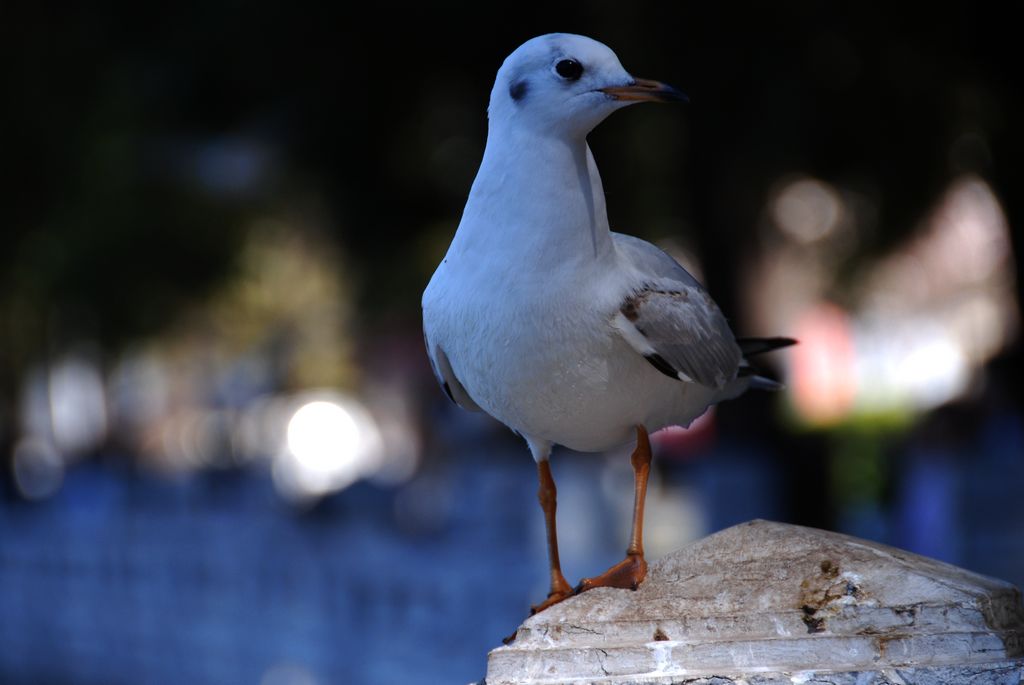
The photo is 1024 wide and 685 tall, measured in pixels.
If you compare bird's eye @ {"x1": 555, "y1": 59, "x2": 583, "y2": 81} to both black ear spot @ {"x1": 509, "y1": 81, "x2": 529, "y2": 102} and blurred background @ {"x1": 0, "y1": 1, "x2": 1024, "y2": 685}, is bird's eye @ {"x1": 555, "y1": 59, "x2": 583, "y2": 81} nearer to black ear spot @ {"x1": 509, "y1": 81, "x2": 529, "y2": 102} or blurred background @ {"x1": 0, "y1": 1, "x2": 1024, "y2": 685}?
black ear spot @ {"x1": 509, "y1": 81, "x2": 529, "y2": 102}

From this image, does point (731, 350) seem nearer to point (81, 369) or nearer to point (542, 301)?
point (542, 301)

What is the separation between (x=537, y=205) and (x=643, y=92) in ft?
1.17

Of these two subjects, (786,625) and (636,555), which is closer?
(786,625)

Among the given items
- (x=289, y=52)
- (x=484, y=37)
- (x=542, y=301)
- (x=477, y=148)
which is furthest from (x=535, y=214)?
(x=477, y=148)

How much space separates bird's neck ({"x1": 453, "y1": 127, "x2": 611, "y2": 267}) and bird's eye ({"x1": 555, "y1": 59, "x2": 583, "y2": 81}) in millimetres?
153

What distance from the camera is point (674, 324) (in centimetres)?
347

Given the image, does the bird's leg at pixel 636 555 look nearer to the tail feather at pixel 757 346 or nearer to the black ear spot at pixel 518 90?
the tail feather at pixel 757 346

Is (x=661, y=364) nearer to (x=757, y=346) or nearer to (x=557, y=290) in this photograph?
(x=557, y=290)

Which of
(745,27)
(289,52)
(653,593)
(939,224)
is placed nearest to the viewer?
(653,593)

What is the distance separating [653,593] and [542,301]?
28.3 inches

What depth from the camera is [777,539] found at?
128 inches

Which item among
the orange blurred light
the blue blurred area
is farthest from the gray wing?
Answer: the orange blurred light

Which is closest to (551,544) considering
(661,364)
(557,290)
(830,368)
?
(661,364)

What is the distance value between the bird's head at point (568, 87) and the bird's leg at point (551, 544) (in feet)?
3.12
